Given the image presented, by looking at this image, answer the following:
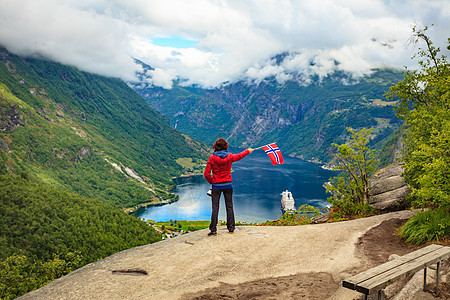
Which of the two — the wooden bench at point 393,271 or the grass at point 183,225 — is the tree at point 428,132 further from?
the grass at point 183,225

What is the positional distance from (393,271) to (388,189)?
13161mm

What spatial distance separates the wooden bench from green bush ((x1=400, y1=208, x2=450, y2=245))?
2.38 metres

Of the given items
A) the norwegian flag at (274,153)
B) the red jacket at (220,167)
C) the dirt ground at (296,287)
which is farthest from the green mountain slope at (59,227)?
the dirt ground at (296,287)

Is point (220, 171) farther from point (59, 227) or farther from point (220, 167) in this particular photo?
point (59, 227)

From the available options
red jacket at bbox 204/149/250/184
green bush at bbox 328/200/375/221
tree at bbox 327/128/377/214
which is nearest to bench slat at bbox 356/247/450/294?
red jacket at bbox 204/149/250/184

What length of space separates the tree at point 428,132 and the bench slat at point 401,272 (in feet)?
9.04

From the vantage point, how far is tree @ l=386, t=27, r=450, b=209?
1087 centimetres

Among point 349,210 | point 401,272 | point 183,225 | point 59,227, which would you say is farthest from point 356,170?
point 59,227

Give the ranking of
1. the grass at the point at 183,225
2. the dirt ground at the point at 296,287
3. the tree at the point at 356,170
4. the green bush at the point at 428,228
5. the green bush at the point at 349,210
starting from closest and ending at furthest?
1. the dirt ground at the point at 296,287
2. the green bush at the point at 428,228
3. the green bush at the point at 349,210
4. the tree at the point at 356,170
5. the grass at the point at 183,225

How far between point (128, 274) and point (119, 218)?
147568mm

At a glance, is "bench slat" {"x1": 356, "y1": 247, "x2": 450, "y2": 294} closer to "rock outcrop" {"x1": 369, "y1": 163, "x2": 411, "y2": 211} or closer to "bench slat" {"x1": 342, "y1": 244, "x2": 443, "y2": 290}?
"bench slat" {"x1": 342, "y1": 244, "x2": 443, "y2": 290}

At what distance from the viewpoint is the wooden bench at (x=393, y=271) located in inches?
264

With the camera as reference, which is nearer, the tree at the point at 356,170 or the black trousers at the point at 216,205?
the black trousers at the point at 216,205

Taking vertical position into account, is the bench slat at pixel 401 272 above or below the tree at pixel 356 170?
below
